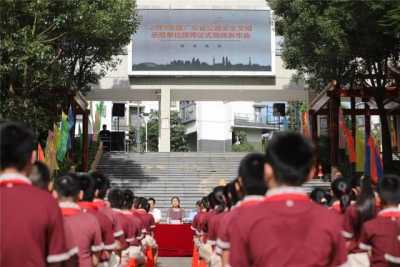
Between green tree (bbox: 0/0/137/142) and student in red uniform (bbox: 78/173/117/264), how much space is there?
874cm

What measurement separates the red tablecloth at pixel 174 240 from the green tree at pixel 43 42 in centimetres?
407

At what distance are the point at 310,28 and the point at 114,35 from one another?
5.91 meters

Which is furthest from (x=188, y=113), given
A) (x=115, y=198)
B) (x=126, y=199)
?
(x=115, y=198)

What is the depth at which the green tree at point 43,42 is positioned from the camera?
47.1 ft

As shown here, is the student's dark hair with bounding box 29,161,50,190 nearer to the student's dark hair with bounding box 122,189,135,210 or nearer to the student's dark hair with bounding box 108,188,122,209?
the student's dark hair with bounding box 108,188,122,209

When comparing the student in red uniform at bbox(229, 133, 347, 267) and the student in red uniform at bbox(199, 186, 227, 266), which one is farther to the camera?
the student in red uniform at bbox(199, 186, 227, 266)

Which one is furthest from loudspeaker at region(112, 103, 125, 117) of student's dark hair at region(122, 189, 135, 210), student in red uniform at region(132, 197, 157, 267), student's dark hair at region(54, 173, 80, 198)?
student's dark hair at region(54, 173, 80, 198)

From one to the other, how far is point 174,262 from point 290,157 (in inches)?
471

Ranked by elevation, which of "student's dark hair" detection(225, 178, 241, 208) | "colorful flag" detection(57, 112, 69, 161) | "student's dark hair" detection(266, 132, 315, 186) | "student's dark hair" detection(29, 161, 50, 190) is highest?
"colorful flag" detection(57, 112, 69, 161)

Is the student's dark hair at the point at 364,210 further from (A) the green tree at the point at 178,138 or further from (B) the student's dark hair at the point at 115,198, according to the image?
(A) the green tree at the point at 178,138

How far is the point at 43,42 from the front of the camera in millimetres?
15273

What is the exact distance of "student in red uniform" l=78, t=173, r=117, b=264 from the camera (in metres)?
5.89

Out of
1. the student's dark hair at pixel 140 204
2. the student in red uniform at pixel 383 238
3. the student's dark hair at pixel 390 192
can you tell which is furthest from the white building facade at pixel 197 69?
the student in red uniform at pixel 383 238

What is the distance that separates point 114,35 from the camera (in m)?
19.8
